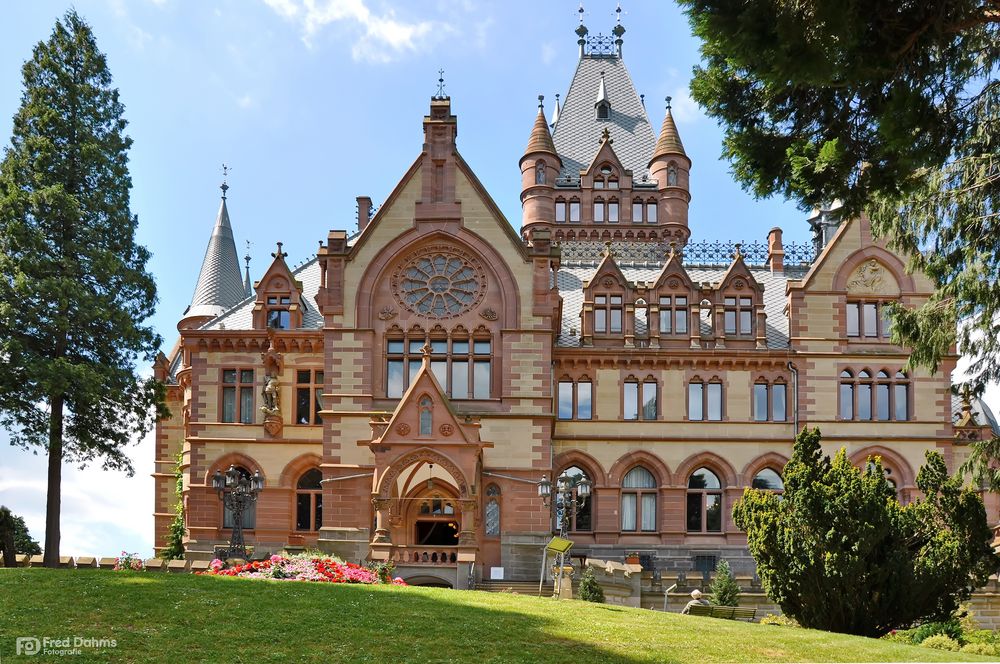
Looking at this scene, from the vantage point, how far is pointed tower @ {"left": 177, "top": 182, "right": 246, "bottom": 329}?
56.2 metres

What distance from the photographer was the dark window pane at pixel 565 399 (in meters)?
44.9

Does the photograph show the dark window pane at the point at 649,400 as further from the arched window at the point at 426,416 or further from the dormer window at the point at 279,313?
the dormer window at the point at 279,313

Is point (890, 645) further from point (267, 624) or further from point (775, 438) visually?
point (775, 438)

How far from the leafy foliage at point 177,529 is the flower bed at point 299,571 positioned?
44.4 feet

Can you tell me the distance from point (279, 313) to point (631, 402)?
1371cm

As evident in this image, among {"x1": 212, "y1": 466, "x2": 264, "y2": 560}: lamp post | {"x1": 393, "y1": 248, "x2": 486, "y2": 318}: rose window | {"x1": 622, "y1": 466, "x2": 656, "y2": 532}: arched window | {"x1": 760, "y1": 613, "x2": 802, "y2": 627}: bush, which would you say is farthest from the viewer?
{"x1": 622, "y1": 466, "x2": 656, "y2": 532}: arched window

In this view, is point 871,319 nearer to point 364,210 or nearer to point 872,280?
point 872,280

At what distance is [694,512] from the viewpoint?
44750mm

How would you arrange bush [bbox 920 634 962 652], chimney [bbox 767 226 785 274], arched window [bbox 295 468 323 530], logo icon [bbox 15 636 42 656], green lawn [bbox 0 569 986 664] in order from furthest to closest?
chimney [bbox 767 226 785 274] < arched window [bbox 295 468 323 530] < bush [bbox 920 634 962 652] < green lawn [bbox 0 569 986 664] < logo icon [bbox 15 636 42 656]

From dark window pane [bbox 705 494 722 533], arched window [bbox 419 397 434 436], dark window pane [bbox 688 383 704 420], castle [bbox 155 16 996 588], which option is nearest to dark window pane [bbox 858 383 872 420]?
castle [bbox 155 16 996 588]

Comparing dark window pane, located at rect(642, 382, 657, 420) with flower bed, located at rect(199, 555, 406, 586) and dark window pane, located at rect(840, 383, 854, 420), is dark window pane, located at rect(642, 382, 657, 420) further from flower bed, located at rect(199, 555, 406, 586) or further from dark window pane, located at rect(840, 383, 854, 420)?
flower bed, located at rect(199, 555, 406, 586)

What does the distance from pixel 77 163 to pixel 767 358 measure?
Result: 25.2 m

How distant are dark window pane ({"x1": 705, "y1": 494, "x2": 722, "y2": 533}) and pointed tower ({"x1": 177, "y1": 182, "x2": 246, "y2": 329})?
24.8m

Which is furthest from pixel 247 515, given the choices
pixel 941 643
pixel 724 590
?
pixel 941 643
